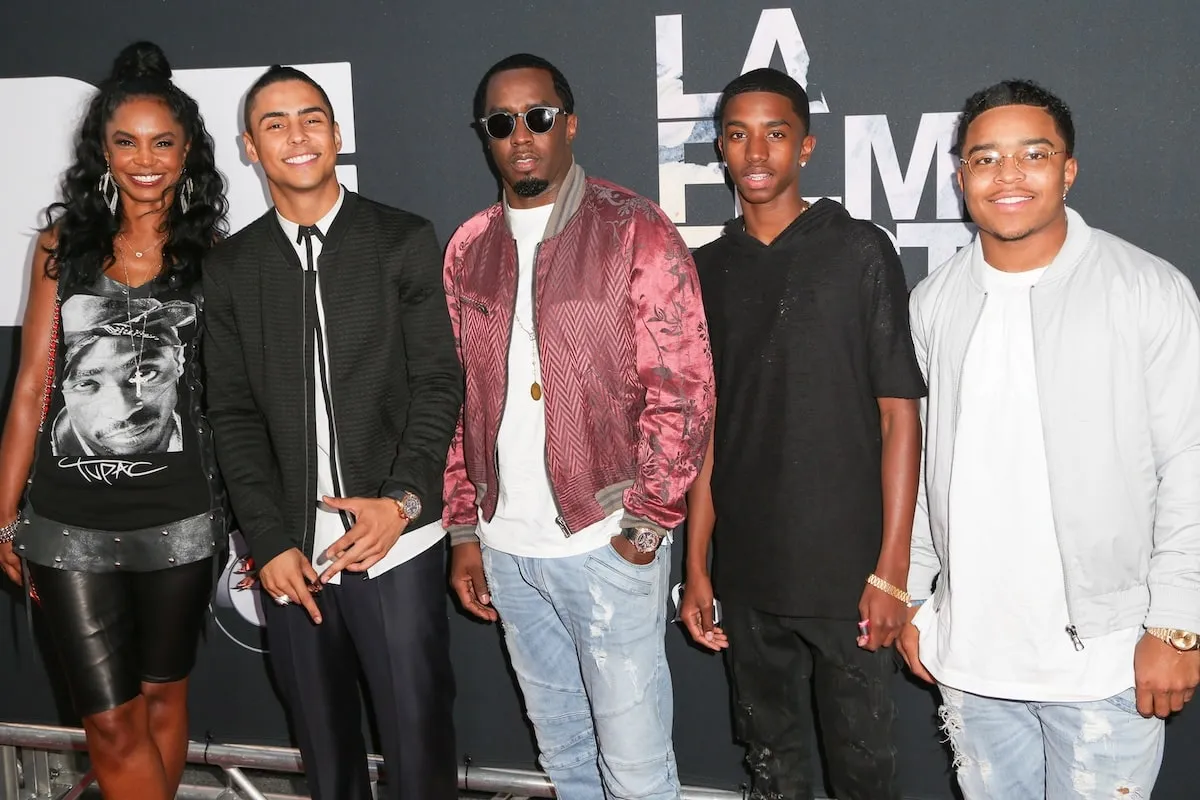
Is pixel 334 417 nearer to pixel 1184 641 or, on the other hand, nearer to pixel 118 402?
pixel 118 402

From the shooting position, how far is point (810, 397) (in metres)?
2.41

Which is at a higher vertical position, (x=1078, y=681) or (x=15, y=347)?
(x=15, y=347)

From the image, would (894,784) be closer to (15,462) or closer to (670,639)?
(670,639)

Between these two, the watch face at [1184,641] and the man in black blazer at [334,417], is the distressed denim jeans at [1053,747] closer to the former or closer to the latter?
the watch face at [1184,641]

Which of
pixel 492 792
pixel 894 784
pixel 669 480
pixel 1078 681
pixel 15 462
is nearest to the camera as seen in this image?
pixel 1078 681

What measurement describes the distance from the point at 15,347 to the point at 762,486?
253cm

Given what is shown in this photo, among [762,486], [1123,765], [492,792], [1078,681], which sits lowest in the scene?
[492,792]

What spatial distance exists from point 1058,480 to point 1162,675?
375 millimetres

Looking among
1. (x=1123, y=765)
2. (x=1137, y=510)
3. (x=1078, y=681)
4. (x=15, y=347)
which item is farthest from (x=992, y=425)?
(x=15, y=347)

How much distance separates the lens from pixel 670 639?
328 centimetres

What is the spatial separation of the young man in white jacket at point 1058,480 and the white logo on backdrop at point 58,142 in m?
1.94

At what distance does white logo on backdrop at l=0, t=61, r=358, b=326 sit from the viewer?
3255 millimetres

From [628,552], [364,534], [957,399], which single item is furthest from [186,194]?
[957,399]

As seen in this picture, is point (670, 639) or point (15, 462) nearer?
point (15, 462)
